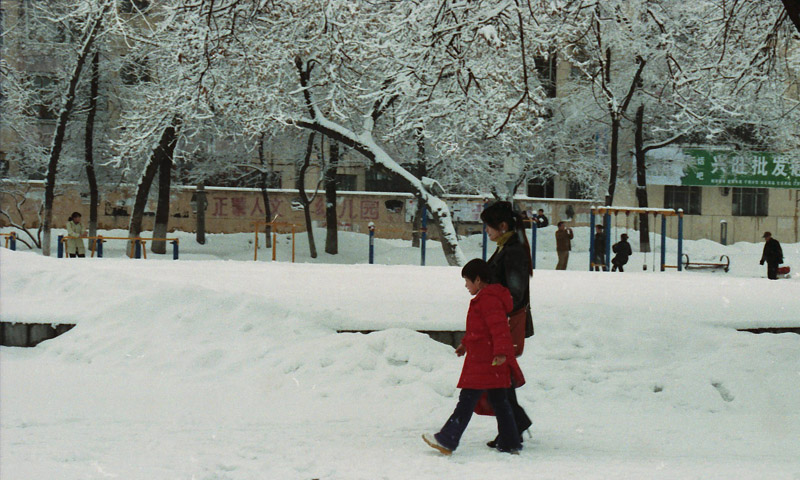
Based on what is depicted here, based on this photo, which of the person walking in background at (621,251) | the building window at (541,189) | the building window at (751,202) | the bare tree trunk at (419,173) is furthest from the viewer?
the building window at (541,189)

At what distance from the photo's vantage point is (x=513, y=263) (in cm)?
570

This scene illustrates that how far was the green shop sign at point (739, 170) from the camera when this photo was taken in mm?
38438

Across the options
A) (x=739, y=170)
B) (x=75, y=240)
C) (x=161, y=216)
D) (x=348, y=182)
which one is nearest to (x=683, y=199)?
(x=739, y=170)

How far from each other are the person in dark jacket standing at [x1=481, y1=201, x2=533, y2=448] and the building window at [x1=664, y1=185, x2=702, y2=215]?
122ft

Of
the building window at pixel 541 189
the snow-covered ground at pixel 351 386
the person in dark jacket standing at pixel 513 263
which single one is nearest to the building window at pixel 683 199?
the building window at pixel 541 189

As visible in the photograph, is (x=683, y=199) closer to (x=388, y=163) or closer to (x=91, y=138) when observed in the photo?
(x=388, y=163)

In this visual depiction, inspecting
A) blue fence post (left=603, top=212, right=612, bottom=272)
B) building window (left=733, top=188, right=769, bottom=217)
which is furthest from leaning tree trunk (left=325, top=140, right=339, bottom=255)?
building window (left=733, top=188, right=769, bottom=217)

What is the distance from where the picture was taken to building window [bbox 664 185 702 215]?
134 feet

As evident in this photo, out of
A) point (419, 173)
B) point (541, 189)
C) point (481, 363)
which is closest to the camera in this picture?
point (481, 363)

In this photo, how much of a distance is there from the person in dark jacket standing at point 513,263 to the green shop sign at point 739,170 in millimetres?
34874

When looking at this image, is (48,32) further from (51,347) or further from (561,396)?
(561,396)

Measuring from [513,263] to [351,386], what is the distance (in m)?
2.42

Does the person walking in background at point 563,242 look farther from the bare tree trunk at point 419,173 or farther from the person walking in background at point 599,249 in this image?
the bare tree trunk at point 419,173

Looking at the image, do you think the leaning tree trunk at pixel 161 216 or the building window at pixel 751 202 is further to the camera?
the building window at pixel 751 202
